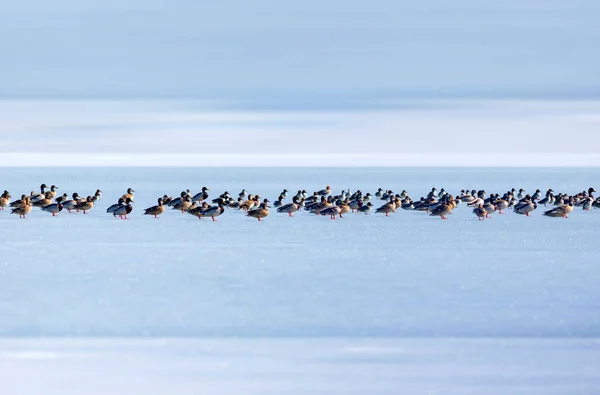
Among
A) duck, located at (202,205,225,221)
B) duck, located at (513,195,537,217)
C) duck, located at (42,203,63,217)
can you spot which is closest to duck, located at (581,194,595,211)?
duck, located at (513,195,537,217)

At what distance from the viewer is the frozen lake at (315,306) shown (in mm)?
10812

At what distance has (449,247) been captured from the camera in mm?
23719

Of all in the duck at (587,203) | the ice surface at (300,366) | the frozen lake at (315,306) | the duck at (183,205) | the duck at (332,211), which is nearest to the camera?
the ice surface at (300,366)

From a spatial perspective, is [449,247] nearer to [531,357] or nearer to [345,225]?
[345,225]

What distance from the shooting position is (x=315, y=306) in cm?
1492

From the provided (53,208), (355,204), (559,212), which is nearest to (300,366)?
(559,212)

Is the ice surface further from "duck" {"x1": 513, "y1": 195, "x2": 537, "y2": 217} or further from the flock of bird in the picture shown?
"duck" {"x1": 513, "y1": 195, "x2": 537, "y2": 217}

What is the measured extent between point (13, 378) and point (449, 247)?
1463cm

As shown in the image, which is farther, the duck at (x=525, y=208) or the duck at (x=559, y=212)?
the duck at (x=525, y=208)

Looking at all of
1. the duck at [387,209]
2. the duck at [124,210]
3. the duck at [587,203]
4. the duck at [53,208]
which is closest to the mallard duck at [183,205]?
the duck at [124,210]

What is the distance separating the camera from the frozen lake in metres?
10.8

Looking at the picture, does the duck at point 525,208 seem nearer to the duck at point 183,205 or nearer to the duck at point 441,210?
the duck at point 441,210

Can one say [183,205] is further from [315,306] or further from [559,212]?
[315,306]

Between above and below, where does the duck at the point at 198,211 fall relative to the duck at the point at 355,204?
below
